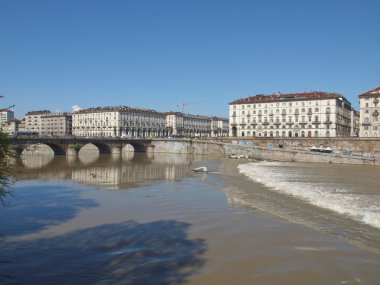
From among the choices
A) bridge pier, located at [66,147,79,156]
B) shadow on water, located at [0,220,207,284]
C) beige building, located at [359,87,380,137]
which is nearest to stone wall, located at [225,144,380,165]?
beige building, located at [359,87,380,137]

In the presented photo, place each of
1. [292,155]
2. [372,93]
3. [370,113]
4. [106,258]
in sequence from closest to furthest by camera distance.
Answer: [106,258] → [292,155] → [370,113] → [372,93]

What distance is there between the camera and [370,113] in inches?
3679

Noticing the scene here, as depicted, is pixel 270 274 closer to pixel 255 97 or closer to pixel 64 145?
pixel 64 145

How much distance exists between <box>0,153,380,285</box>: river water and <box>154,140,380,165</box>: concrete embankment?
3591 centimetres

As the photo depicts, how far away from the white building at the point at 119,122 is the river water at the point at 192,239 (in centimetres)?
15341

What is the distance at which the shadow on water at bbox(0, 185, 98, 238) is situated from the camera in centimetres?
1645

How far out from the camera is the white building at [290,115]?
108375 millimetres

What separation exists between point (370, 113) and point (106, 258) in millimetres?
95320

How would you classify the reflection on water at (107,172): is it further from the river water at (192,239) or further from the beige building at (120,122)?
the beige building at (120,122)

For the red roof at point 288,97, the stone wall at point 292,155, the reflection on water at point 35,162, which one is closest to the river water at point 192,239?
the stone wall at point 292,155

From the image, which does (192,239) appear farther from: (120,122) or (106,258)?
(120,122)

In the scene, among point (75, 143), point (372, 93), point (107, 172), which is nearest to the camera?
point (107, 172)

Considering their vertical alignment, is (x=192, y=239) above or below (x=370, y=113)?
below

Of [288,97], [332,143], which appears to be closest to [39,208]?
[332,143]
